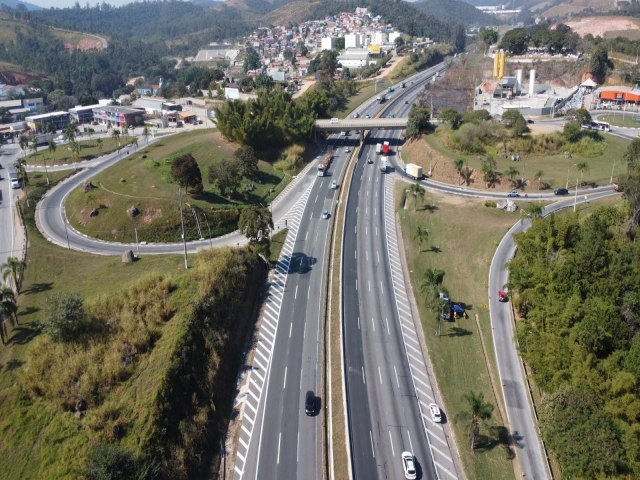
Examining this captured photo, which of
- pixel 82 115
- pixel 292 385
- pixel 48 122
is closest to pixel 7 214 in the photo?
pixel 292 385

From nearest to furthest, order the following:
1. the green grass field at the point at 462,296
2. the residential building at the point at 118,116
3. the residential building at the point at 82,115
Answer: the green grass field at the point at 462,296, the residential building at the point at 118,116, the residential building at the point at 82,115

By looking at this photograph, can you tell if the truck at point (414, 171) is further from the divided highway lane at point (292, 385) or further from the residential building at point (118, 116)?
the residential building at point (118, 116)

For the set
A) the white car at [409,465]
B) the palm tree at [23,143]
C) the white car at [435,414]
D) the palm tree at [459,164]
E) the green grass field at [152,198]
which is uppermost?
the palm tree at [23,143]

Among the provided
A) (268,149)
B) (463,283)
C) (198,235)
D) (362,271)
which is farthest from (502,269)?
(268,149)

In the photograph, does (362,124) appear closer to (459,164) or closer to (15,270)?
(459,164)

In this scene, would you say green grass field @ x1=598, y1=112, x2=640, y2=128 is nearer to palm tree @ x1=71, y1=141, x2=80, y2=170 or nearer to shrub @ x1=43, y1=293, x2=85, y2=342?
shrub @ x1=43, y1=293, x2=85, y2=342

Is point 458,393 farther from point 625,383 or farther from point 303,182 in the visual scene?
A: point 303,182

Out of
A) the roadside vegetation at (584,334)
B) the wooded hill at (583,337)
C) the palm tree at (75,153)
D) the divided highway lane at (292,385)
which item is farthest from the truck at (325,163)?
the palm tree at (75,153)
